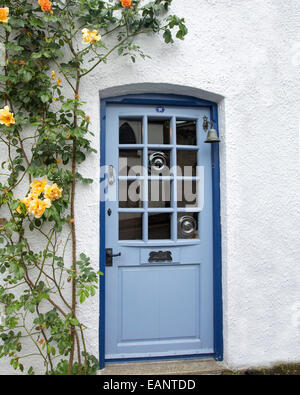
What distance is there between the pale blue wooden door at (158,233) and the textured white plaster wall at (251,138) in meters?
0.20

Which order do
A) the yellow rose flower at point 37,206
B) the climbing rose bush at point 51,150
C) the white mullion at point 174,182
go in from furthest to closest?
the white mullion at point 174,182 → the climbing rose bush at point 51,150 → the yellow rose flower at point 37,206

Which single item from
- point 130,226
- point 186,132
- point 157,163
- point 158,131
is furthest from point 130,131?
point 130,226

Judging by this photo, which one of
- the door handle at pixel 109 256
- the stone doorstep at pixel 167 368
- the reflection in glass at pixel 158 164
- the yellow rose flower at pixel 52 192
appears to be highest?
the reflection in glass at pixel 158 164

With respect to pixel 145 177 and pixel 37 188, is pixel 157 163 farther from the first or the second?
pixel 37 188

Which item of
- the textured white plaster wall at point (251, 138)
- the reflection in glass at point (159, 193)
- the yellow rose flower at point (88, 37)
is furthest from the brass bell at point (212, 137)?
the yellow rose flower at point (88, 37)

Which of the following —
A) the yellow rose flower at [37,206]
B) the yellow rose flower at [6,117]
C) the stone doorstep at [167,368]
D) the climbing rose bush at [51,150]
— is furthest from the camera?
the stone doorstep at [167,368]

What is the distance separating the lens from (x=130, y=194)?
300cm

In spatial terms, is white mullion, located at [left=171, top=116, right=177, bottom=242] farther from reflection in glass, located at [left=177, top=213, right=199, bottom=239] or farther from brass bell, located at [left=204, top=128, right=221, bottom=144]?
brass bell, located at [left=204, top=128, right=221, bottom=144]

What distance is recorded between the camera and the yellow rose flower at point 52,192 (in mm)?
2336

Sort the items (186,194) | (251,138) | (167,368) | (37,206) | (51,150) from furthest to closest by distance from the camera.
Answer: (186,194)
(251,138)
(167,368)
(51,150)
(37,206)

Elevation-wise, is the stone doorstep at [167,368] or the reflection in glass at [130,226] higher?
the reflection in glass at [130,226]

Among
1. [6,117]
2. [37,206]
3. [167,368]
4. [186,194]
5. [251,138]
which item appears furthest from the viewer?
[186,194]

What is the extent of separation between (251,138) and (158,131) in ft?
2.79

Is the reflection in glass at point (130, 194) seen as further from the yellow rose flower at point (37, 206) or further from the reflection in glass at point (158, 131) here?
the yellow rose flower at point (37, 206)
